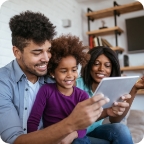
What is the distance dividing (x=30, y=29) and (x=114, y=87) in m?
0.44

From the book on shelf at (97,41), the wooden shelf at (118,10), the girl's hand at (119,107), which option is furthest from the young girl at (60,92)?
the wooden shelf at (118,10)

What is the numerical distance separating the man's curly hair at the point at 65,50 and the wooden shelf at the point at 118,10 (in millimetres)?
1539

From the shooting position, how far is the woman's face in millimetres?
1209

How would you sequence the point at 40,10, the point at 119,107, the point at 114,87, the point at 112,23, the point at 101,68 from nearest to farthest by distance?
the point at 114,87, the point at 119,107, the point at 101,68, the point at 40,10, the point at 112,23

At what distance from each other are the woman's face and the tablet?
412 millimetres

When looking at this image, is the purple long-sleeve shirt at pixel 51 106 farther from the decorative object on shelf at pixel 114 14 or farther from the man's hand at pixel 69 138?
the decorative object on shelf at pixel 114 14

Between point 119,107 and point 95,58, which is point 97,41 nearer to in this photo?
point 95,58

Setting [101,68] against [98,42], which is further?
[98,42]

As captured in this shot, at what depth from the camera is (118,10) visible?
237 cm

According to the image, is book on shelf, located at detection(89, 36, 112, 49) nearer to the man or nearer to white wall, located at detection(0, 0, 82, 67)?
white wall, located at detection(0, 0, 82, 67)

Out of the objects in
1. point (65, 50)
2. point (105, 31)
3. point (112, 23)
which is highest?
point (112, 23)

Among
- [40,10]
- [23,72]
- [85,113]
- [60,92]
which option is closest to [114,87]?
[85,113]

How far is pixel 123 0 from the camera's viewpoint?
2434mm

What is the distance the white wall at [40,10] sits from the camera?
5.16 feet
